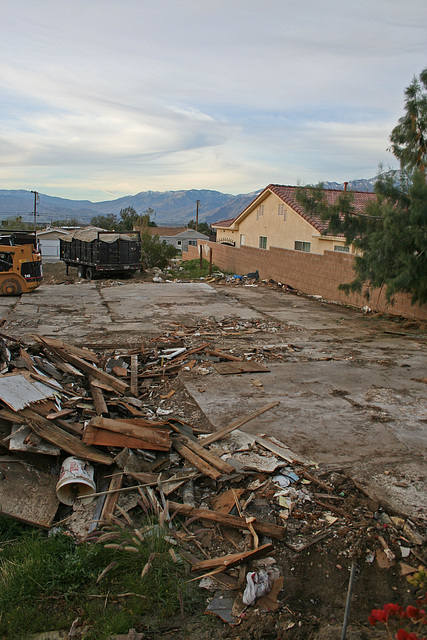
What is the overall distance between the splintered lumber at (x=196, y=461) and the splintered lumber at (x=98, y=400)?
4.03 ft

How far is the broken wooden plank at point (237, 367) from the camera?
823 centimetres

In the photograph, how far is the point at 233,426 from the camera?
573 cm

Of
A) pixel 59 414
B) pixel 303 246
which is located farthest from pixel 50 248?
pixel 59 414

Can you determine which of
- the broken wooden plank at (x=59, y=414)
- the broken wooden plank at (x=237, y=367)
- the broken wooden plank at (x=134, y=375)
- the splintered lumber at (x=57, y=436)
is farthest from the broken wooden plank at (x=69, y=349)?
the splintered lumber at (x=57, y=436)

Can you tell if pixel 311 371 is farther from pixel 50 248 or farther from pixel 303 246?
pixel 50 248

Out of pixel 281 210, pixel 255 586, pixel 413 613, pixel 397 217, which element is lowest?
pixel 255 586

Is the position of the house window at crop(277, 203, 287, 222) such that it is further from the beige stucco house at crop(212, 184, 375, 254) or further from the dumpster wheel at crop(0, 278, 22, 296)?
the dumpster wheel at crop(0, 278, 22, 296)

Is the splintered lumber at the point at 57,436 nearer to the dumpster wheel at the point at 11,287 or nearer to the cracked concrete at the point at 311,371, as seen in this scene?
the cracked concrete at the point at 311,371

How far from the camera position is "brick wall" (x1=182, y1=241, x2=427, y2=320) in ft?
45.1

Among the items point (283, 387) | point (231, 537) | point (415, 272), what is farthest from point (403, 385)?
point (231, 537)

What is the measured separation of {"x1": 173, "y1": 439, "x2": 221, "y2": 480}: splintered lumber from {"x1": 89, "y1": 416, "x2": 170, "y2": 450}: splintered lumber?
6.4 inches

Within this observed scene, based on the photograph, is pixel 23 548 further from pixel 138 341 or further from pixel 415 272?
pixel 415 272

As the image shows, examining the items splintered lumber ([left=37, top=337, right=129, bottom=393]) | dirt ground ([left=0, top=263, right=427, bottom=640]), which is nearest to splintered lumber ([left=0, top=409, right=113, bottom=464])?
dirt ground ([left=0, top=263, right=427, bottom=640])

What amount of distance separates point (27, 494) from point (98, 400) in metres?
2.04
